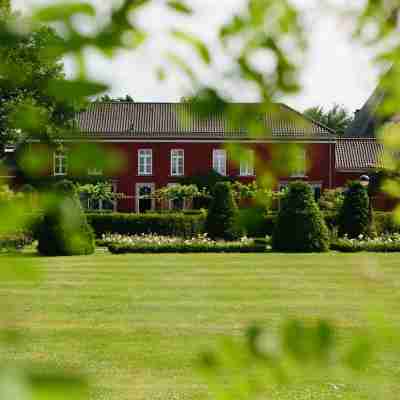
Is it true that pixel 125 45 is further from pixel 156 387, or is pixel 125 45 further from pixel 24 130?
pixel 156 387

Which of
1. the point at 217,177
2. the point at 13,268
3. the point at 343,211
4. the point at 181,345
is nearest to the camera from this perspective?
the point at 13,268

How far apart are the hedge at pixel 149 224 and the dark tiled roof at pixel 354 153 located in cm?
1509

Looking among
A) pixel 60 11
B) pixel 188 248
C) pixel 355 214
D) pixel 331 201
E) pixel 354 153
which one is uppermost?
pixel 354 153

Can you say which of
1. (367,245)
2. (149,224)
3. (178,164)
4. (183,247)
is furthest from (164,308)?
(178,164)

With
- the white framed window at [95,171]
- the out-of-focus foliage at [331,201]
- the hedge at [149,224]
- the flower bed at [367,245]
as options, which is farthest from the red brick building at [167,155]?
the white framed window at [95,171]

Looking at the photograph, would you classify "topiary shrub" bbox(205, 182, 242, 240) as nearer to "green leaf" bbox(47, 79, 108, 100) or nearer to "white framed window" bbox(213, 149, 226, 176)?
"white framed window" bbox(213, 149, 226, 176)

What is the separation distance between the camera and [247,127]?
2.83 ft

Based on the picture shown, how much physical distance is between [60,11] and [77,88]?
0.21 feet

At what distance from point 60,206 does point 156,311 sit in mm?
7601

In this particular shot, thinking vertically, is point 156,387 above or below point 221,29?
below

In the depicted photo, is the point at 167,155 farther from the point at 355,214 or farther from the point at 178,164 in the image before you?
the point at 355,214

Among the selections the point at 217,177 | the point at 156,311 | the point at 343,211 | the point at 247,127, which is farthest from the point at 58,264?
the point at 217,177

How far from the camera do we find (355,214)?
59.7ft

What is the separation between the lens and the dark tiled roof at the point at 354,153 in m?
32.7
